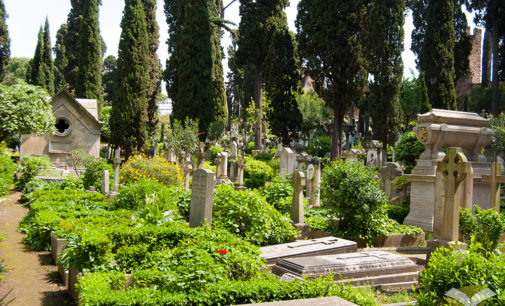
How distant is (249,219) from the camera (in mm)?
8336

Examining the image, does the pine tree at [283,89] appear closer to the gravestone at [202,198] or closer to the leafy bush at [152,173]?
the leafy bush at [152,173]

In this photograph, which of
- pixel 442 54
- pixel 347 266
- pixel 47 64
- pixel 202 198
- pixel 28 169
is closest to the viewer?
pixel 347 266

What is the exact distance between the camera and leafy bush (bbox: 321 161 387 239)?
931 centimetres

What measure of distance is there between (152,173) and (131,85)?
39.0 ft

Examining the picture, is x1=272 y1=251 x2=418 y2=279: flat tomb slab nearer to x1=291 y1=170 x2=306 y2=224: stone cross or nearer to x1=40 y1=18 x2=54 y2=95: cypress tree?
x1=291 y1=170 x2=306 y2=224: stone cross

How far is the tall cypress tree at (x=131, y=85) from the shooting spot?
25.3 m

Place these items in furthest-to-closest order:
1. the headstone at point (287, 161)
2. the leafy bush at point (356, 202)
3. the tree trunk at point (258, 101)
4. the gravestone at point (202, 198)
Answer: the tree trunk at point (258, 101)
the headstone at point (287, 161)
the leafy bush at point (356, 202)
the gravestone at point (202, 198)

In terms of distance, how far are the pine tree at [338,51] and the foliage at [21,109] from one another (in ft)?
54.4

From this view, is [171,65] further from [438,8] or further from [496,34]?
[496,34]

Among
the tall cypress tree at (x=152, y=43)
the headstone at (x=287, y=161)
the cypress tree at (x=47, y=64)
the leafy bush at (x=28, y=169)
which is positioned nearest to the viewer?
the leafy bush at (x=28, y=169)

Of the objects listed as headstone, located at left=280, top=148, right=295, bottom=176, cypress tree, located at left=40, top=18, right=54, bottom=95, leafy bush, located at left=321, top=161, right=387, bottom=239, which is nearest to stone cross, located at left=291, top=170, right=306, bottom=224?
leafy bush, located at left=321, top=161, right=387, bottom=239

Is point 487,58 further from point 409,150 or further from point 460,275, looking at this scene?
point 460,275

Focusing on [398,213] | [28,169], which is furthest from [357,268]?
[28,169]

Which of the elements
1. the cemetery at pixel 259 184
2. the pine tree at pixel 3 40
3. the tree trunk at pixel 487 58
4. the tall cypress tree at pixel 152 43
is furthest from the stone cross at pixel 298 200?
the pine tree at pixel 3 40
